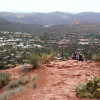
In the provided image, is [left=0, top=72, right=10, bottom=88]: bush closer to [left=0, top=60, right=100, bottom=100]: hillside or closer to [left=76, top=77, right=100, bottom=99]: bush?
[left=0, top=60, right=100, bottom=100]: hillside

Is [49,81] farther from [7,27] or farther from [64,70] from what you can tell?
[7,27]

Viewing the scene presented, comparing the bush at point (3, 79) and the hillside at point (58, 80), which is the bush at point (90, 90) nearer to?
the hillside at point (58, 80)

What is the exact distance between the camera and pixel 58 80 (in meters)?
8.41

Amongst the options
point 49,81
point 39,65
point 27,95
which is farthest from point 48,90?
point 39,65

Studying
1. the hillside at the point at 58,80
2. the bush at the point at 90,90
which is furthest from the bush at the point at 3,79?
the bush at the point at 90,90

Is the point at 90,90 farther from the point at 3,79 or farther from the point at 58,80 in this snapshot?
the point at 3,79

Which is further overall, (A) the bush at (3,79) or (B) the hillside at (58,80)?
(A) the bush at (3,79)

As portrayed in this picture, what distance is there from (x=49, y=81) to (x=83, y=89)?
236 cm

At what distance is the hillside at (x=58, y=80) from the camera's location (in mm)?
6469

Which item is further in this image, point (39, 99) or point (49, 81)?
point (49, 81)

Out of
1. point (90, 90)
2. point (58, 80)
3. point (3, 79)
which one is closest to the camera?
point (90, 90)

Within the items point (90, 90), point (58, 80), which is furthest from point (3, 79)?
point (90, 90)

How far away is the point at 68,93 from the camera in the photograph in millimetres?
6570

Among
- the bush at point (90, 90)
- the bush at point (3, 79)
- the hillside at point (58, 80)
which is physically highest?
the bush at point (90, 90)
